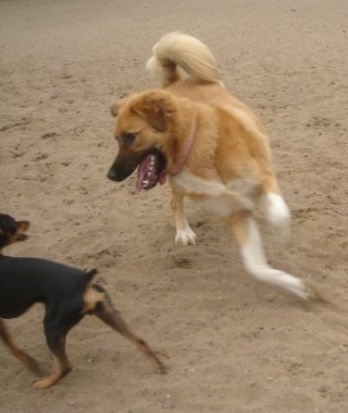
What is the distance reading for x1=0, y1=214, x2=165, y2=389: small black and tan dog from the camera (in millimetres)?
3068

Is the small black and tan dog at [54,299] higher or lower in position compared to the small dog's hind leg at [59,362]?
higher

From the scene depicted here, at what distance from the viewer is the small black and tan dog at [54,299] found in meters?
3.07

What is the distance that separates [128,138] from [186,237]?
121 cm

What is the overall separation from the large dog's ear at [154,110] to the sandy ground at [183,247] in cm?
107

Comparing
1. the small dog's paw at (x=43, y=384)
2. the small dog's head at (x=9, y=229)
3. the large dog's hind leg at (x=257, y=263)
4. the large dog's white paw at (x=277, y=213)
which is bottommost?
the small dog's paw at (x=43, y=384)

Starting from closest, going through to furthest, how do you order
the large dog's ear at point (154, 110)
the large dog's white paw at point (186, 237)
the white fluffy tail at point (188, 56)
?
the large dog's ear at point (154, 110) → the white fluffy tail at point (188, 56) → the large dog's white paw at point (186, 237)

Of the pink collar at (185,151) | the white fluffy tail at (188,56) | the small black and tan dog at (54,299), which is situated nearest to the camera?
the small black and tan dog at (54,299)

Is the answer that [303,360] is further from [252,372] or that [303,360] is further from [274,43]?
[274,43]

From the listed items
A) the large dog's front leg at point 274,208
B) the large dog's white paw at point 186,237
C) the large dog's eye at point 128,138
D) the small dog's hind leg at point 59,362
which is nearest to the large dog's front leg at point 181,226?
the large dog's white paw at point 186,237

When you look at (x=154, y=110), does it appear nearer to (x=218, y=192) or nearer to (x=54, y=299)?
(x=218, y=192)

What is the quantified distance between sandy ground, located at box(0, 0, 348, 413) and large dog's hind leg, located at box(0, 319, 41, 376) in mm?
79

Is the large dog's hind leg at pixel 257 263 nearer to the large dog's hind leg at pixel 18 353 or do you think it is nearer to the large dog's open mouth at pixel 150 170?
the large dog's open mouth at pixel 150 170

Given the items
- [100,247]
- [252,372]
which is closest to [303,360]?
[252,372]

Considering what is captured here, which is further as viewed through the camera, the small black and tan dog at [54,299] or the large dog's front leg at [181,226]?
the large dog's front leg at [181,226]
